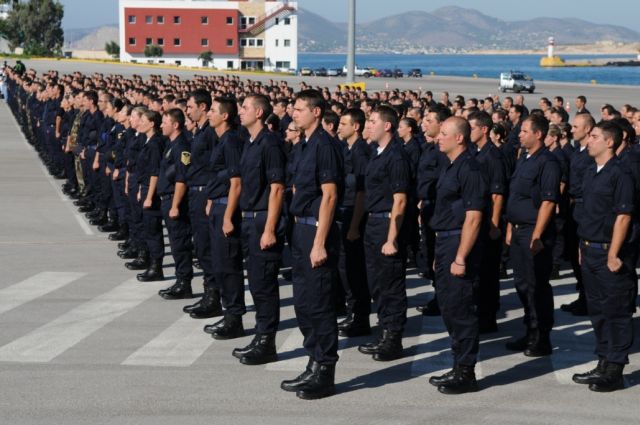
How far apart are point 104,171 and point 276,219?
777cm

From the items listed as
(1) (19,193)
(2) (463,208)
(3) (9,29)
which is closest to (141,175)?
(2) (463,208)

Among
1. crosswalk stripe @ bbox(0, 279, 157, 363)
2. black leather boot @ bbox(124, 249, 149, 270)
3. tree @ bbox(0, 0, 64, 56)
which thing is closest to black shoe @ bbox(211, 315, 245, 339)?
crosswalk stripe @ bbox(0, 279, 157, 363)

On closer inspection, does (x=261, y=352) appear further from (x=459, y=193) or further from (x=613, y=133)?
(x=613, y=133)

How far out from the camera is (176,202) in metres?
10.5

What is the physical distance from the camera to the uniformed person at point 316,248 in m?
7.35

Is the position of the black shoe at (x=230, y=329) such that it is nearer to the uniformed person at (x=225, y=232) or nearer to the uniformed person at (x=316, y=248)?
the uniformed person at (x=225, y=232)

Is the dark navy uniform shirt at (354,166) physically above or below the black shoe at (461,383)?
above

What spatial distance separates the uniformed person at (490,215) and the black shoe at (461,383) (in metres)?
1.51

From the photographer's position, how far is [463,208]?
24.6ft

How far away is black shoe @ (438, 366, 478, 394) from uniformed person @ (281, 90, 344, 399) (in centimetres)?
88

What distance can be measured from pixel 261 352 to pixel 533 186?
2881 millimetres

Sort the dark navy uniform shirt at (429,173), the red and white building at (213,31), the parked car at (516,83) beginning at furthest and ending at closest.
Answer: the red and white building at (213,31), the parked car at (516,83), the dark navy uniform shirt at (429,173)

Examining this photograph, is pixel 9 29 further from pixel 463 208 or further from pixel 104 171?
pixel 463 208

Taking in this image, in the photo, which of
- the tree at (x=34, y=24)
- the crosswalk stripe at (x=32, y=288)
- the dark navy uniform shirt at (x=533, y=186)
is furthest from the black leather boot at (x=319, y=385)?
the tree at (x=34, y=24)
